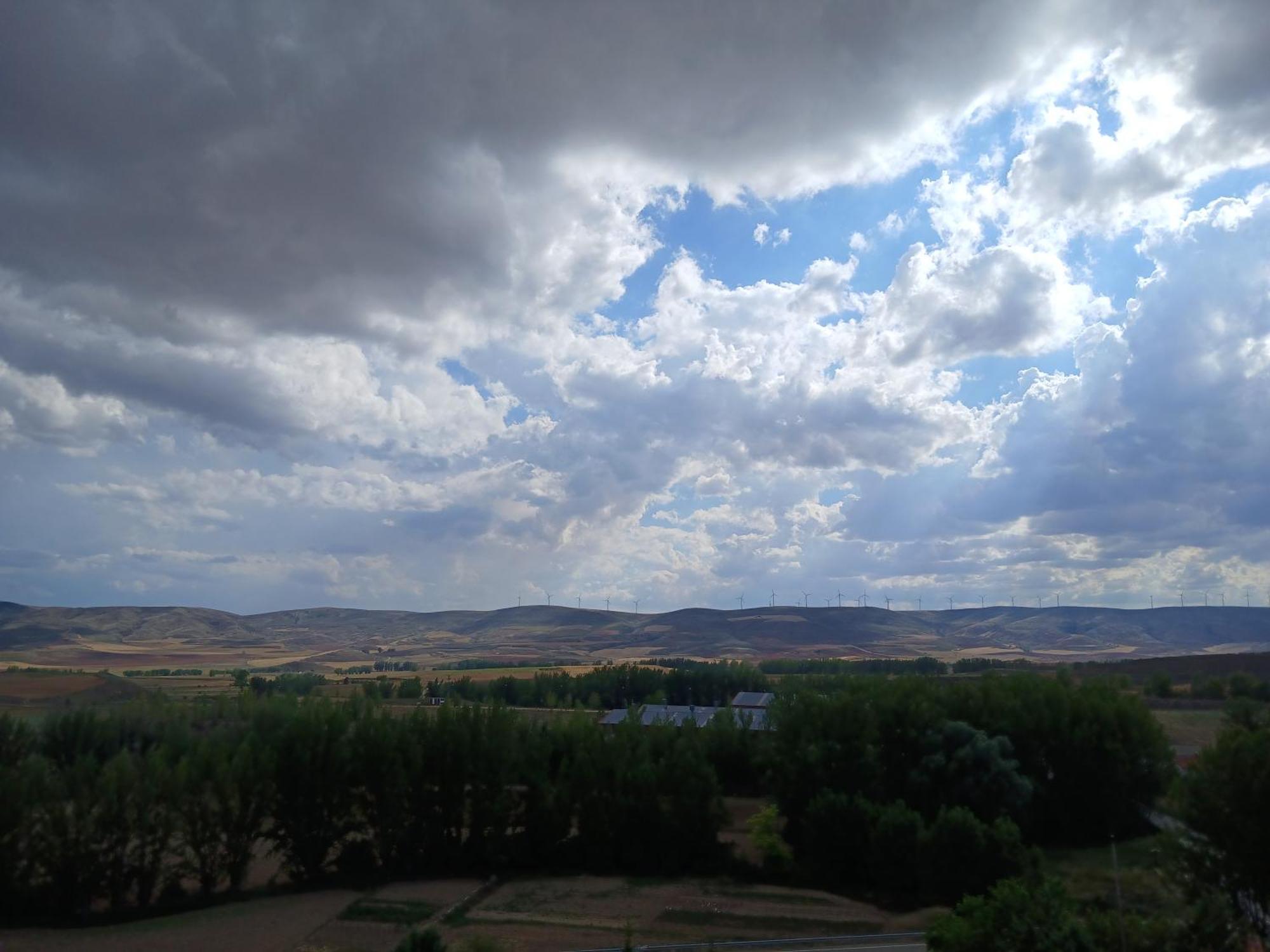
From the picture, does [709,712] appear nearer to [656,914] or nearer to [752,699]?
[752,699]

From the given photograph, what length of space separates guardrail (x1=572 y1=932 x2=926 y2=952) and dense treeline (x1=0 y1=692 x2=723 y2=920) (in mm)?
14383

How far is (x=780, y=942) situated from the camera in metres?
33.2

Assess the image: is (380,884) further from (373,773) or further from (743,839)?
(743,839)

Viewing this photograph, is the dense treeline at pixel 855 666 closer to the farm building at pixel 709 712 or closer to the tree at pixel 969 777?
the farm building at pixel 709 712

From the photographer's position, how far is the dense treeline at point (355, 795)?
134 ft

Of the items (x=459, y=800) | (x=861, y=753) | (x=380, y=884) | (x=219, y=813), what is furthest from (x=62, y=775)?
(x=861, y=753)

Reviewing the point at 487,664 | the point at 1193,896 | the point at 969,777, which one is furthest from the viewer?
the point at 487,664

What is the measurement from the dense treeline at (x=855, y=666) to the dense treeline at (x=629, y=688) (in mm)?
22510

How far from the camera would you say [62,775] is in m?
40.5

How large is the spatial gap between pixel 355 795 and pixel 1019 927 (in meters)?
37.9

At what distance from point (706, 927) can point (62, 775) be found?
2944 centimetres

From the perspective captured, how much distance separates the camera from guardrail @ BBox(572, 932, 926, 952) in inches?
1242

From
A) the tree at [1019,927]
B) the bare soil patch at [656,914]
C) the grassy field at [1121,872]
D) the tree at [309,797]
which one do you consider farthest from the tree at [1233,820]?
the tree at [309,797]

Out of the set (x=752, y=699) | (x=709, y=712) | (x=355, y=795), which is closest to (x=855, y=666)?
(x=752, y=699)
